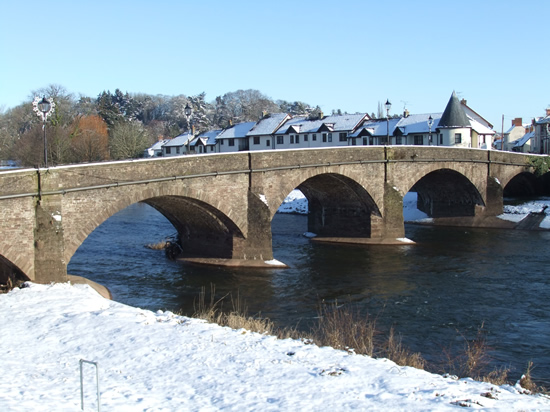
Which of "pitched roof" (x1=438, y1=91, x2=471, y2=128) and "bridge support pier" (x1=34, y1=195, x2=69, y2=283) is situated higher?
"pitched roof" (x1=438, y1=91, x2=471, y2=128)

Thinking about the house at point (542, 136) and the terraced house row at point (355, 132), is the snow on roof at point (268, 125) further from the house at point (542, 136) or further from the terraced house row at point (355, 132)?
the house at point (542, 136)

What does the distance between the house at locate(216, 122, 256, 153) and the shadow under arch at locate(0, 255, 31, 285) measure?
49.3 meters

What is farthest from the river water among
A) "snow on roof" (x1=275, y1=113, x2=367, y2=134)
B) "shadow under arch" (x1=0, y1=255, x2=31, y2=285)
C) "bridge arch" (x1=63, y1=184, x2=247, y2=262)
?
"snow on roof" (x1=275, y1=113, x2=367, y2=134)

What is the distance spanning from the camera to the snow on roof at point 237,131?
6956cm

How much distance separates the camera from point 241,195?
88.4 ft

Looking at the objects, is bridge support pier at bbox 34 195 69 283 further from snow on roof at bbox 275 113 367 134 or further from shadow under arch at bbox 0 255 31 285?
snow on roof at bbox 275 113 367 134

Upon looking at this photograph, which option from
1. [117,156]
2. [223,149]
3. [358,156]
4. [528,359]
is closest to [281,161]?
[358,156]

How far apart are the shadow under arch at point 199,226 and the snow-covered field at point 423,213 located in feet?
62.9

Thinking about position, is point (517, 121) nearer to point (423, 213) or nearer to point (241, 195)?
point (423, 213)

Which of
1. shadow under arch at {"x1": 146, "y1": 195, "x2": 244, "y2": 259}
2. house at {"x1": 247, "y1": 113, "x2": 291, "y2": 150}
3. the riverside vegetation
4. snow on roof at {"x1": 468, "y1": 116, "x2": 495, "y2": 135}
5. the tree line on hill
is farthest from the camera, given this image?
house at {"x1": 247, "y1": 113, "x2": 291, "y2": 150}

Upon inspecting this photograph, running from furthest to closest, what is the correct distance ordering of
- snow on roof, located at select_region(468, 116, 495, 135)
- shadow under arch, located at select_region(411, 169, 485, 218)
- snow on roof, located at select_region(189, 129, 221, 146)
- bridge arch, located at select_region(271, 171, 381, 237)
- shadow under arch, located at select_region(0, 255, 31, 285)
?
snow on roof, located at select_region(189, 129, 221, 146) < snow on roof, located at select_region(468, 116, 495, 135) < shadow under arch, located at select_region(411, 169, 485, 218) < bridge arch, located at select_region(271, 171, 381, 237) < shadow under arch, located at select_region(0, 255, 31, 285)

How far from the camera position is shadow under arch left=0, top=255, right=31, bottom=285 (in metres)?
19.5

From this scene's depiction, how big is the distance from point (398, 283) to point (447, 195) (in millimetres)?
20448

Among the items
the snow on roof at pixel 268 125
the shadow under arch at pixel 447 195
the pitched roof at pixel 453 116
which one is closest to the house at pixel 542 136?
the pitched roof at pixel 453 116
